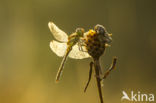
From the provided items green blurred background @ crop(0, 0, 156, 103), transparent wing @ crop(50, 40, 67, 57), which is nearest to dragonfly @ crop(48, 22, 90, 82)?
transparent wing @ crop(50, 40, 67, 57)

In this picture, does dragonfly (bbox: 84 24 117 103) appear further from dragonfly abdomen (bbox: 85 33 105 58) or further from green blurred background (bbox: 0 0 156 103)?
green blurred background (bbox: 0 0 156 103)

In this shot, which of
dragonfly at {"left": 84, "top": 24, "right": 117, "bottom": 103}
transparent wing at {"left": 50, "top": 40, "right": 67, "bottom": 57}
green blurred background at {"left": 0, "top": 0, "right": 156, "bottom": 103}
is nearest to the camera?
dragonfly at {"left": 84, "top": 24, "right": 117, "bottom": 103}

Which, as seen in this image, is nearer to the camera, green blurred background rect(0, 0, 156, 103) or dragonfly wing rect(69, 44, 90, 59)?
dragonfly wing rect(69, 44, 90, 59)

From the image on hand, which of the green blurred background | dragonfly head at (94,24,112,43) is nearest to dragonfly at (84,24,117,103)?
dragonfly head at (94,24,112,43)

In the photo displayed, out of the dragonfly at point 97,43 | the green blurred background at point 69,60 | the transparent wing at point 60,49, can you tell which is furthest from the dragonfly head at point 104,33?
the green blurred background at point 69,60

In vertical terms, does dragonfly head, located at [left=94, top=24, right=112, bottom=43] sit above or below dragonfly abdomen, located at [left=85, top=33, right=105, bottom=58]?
above

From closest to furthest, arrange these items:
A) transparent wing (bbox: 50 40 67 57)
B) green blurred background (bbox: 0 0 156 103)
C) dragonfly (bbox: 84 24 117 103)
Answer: dragonfly (bbox: 84 24 117 103) < transparent wing (bbox: 50 40 67 57) < green blurred background (bbox: 0 0 156 103)

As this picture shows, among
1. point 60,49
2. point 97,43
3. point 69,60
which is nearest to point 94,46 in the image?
point 97,43

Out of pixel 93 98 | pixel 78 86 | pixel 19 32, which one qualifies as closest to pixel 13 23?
pixel 19 32
